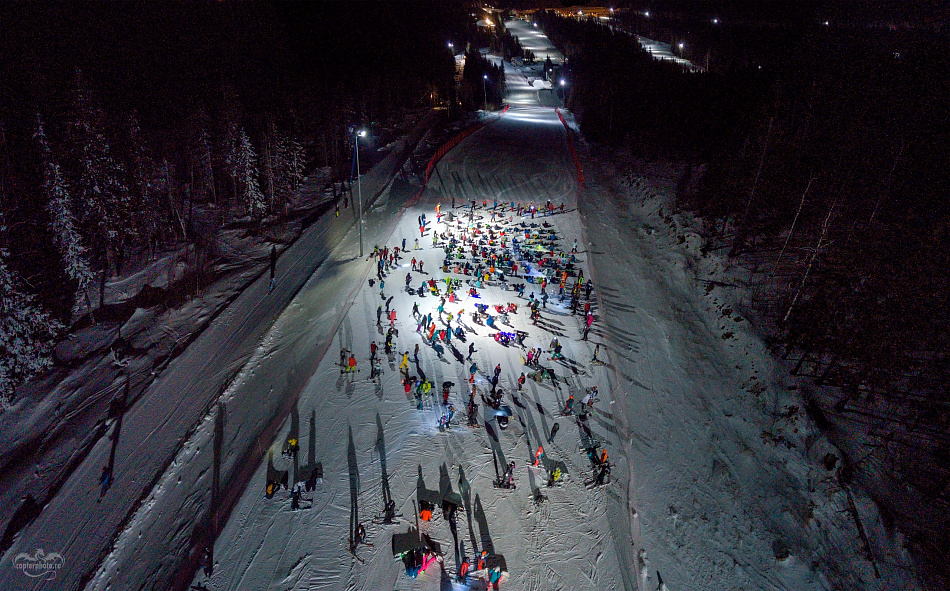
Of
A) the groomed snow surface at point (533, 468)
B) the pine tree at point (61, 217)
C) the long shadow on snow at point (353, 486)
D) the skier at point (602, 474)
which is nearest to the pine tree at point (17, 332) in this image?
the pine tree at point (61, 217)

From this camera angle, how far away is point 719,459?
18.1m

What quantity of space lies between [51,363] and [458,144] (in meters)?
43.7

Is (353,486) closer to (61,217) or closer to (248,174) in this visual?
(61,217)

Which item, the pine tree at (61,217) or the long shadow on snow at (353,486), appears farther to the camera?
the pine tree at (61,217)

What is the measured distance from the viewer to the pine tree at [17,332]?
2011 centimetres

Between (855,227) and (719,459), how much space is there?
788 inches

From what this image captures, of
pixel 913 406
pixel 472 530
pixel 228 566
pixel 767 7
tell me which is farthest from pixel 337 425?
pixel 767 7

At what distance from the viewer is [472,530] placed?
1312 cm

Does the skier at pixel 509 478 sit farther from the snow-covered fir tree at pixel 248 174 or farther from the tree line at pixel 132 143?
the snow-covered fir tree at pixel 248 174

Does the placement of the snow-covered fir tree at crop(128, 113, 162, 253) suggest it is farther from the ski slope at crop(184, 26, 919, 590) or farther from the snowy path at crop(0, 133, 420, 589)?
the ski slope at crop(184, 26, 919, 590)

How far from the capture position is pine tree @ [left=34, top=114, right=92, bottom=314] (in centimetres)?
2450

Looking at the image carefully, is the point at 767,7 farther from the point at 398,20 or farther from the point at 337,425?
the point at 337,425

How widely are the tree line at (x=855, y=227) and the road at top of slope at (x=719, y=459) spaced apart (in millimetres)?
1743

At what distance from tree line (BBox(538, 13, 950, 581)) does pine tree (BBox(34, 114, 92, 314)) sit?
43.3 m
